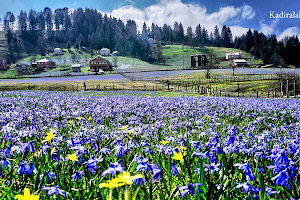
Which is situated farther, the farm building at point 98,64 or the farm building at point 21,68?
the farm building at point 21,68

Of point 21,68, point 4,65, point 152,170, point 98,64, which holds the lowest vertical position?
point 152,170

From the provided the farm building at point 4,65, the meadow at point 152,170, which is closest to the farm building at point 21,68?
the farm building at point 4,65

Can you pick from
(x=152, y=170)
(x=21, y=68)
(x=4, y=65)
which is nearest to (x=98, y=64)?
(x=21, y=68)

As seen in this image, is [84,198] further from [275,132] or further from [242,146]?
[275,132]

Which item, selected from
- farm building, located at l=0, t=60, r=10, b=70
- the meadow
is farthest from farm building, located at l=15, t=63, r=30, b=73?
the meadow

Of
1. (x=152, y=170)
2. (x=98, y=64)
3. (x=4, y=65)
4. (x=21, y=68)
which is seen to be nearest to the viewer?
(x=152, y=170)

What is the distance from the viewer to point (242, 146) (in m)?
2.98

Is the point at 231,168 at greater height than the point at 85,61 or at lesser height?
lesser

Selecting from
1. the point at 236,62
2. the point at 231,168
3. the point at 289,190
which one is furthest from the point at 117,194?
the point at 236,62

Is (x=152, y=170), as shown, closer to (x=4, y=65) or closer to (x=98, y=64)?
(x=98, y=64)

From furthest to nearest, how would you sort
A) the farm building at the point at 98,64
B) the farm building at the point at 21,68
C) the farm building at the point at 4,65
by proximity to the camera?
the farm building at the point at 4,65
the farm building at the point at 21,68
the farm building at the point at 98,64

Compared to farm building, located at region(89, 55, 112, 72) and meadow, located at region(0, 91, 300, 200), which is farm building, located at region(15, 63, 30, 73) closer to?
farm building, located at region(89, 55, 112, 72)

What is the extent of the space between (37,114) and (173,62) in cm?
19160

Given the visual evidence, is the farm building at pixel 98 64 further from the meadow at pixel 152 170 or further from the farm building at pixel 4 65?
the meadow at pixel 152 170
